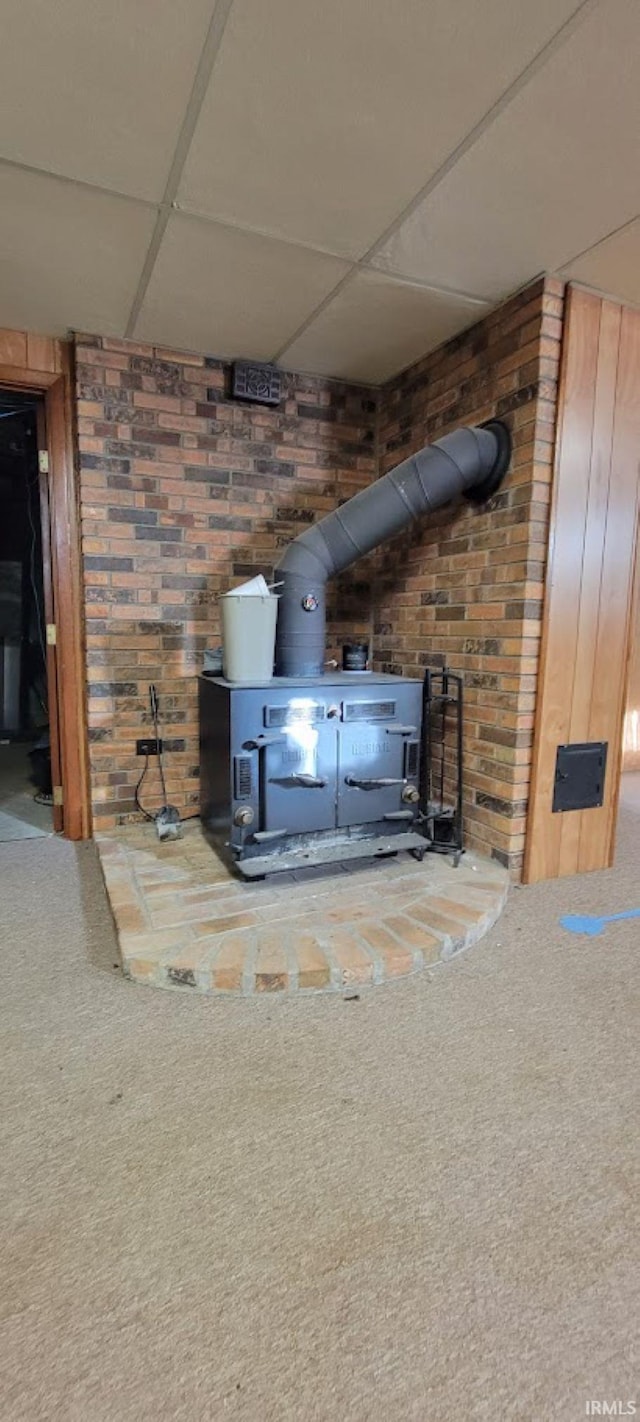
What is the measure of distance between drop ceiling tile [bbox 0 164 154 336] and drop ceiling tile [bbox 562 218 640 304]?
1347 millimetres

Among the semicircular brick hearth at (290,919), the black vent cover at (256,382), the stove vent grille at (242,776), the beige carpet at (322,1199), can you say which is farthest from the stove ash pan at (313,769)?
the black vent cover at (256,382)

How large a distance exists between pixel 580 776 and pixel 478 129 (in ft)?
6.42

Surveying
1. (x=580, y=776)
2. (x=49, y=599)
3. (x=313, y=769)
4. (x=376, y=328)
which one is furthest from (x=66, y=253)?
(x=580, y=776)

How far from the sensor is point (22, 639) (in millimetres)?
3826

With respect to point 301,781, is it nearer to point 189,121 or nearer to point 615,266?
point 189,121

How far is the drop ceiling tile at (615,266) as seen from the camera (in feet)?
5.92

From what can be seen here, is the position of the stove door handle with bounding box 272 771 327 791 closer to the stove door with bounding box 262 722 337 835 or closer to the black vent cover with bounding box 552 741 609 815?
the stove door with bounding box 262 722 337 835

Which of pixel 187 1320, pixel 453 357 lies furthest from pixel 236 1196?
pixel 453 357

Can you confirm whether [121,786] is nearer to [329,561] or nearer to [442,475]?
[329,561]

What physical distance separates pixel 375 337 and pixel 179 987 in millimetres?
2520

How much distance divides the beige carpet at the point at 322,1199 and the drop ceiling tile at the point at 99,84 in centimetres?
217

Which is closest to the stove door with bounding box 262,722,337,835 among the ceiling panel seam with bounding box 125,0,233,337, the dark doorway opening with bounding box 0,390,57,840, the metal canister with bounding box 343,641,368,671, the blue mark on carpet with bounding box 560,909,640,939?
the metal canister with bounding box 343,641,368,671

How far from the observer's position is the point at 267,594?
2.20 metres

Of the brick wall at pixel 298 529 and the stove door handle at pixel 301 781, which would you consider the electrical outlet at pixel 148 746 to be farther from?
the stove door handle at pixel 301 781
